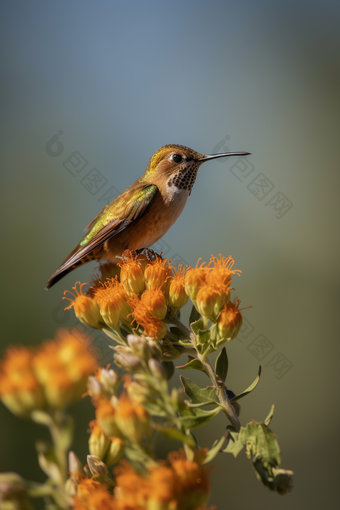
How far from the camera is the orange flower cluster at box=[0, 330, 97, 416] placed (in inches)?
43.6

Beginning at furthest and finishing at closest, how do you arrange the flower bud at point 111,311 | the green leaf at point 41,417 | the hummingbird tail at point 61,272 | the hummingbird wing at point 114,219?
the hummingbird wing at point 114,219 → the hummingbird tail at point 61,272 → the flower bud at point 111,311 → the green leaf at point 41,417

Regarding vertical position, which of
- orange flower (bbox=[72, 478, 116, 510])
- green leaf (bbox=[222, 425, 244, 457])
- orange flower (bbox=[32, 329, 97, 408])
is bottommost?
green leaf (bbox=[222, 425, 244, 457])

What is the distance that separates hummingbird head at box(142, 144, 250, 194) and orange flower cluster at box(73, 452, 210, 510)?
9.27ft

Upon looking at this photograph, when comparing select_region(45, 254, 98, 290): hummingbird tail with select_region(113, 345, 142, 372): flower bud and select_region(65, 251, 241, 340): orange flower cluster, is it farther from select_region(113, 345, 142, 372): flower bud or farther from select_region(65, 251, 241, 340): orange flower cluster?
select_region(113, 345, 142, 372): flower bud

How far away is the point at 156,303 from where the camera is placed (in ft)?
6.81

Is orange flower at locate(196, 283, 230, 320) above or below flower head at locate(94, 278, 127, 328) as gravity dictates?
below

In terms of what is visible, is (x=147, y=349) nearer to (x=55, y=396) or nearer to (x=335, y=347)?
(x=55, y=396)

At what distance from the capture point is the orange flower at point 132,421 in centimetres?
128

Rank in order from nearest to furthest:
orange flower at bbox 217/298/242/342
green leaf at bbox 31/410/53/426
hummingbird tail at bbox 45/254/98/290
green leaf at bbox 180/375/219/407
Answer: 1. green leaf at bbox 31/410/53/426
2. green leaf at bbox 180/375/219/407
3. orange flower at bbox 217/298/242/342
4. hummingbird tail at bbox 45/254/98/290

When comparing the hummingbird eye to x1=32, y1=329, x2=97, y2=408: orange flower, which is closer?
x1=32, y1=329, x2=97, y2=408: orange flower

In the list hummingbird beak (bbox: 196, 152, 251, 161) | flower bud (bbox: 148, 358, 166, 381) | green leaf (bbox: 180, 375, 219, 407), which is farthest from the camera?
hummingbird beak (bbox: 196, 152, 251, 161)

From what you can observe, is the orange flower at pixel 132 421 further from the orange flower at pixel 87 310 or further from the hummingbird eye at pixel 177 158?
the hummingbird eye at pixel 177 158

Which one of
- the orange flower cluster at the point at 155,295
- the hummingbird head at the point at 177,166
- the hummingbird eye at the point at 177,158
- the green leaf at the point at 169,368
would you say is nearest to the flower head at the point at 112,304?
the orange flower cluster at the point at 155,295

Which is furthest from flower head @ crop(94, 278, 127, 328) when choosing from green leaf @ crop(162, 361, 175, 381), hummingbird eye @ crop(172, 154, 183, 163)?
hummingbird eye @ crop(172, 154, 183, 163)
